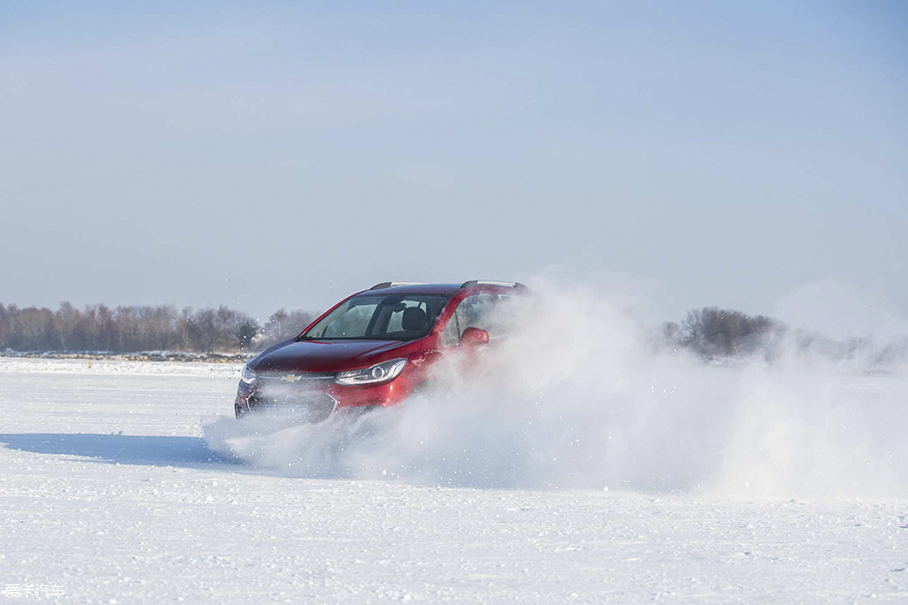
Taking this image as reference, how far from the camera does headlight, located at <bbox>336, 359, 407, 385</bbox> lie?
827cm

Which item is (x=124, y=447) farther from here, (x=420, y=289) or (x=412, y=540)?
(x=412, y=540)

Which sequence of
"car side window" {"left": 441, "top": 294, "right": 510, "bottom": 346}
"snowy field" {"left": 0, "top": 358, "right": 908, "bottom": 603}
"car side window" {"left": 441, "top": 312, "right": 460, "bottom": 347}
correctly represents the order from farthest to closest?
"car side window" {"left": 441, "top": 294, "right": 510, "bottom": 346} < "car side window" {"left": 441, "top": 312, "right": 460, "bottom": 347} < "snowy field" {"left": 0, "top": 358, "right": 908, "bottom": 603}

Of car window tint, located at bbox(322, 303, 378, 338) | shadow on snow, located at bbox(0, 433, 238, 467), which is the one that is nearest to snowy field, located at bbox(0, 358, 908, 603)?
shadow on snow, located at bbox(0, 433, 238, 467)

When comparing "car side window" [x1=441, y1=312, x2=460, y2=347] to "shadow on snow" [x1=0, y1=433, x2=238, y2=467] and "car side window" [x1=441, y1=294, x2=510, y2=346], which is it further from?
"shadow on snow" [x1=0, y1=433, x2=238, y2=467]

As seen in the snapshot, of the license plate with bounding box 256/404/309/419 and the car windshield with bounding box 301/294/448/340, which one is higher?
the car windshield with bounding box 301/294/448/340

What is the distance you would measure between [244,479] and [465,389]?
2115 millimetres

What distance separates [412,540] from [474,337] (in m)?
3.31

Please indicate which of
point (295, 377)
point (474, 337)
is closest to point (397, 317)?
point (474, 337)

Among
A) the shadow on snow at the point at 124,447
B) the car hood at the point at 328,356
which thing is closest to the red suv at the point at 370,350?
the car hood at the point at 328,356

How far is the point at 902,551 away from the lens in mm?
5391

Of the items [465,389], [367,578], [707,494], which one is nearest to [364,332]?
[465,389]

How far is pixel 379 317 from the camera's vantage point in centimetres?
981

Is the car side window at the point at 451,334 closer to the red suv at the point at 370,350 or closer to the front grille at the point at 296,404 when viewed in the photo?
the red suv at the point at 370,350

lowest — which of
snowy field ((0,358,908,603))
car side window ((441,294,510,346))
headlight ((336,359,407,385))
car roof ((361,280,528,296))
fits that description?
snowy field ((0,358,908,603))
